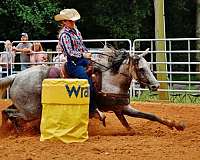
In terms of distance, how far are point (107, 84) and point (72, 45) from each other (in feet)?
3.43

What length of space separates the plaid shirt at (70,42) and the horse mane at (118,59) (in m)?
0.86

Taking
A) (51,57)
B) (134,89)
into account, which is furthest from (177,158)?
(51,57)

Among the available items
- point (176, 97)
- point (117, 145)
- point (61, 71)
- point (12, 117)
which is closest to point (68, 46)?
point (61, 71)

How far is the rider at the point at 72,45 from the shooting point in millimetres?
9312

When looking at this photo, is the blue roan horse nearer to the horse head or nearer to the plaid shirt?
the horse head

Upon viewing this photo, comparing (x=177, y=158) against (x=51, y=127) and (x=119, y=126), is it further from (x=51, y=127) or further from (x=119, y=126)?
(x=119, y=126)

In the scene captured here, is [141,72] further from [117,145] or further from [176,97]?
[176,97]

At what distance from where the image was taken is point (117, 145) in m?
8.30

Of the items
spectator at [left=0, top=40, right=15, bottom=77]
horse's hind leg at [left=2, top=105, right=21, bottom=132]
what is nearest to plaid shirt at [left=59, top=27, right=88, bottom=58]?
horse's hind leg at [left=2, top=105, right=21, bottom=132]

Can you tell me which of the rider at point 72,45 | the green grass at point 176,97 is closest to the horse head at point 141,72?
the rider at point 72,45

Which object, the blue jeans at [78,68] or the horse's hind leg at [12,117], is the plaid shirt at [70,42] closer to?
the blue jeans at [78,68]

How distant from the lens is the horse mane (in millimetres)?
10117

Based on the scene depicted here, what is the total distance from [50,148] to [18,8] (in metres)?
17.2

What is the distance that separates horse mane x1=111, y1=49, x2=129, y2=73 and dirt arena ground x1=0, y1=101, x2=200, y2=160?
1.08m
